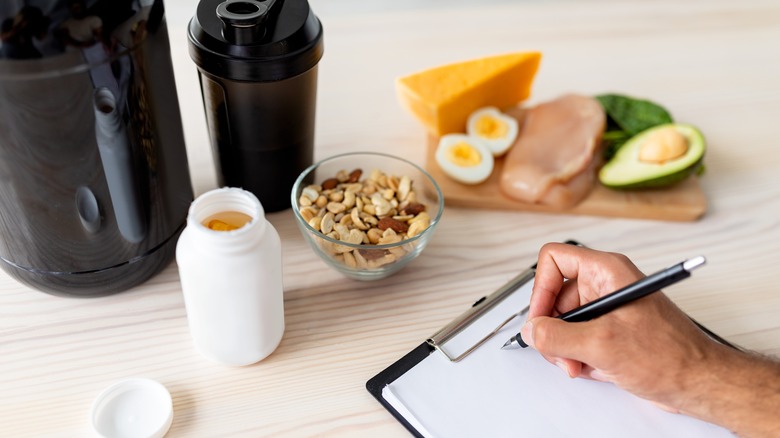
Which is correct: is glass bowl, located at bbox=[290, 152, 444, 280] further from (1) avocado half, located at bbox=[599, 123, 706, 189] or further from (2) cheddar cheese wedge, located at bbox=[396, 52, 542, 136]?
(1) avocado half, located at bbox=[599, 123, 706, 189]

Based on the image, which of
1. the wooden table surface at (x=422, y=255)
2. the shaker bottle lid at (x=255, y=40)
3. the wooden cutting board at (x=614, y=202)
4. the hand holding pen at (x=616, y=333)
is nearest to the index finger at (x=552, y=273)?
the hand holding pen at (x=616, y=333)

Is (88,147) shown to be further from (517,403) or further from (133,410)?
(517,403)

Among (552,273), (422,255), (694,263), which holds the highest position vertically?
(694,263)

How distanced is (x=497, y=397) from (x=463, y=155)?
14.7 inches

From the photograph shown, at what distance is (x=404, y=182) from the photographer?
90cm

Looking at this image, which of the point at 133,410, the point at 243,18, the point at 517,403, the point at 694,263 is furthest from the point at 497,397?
the point at 243,18

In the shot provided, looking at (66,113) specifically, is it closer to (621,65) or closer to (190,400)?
(190,400)

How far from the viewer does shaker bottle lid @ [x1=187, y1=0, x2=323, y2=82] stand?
2.52 ft

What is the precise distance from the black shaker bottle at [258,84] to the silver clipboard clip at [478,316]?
27 centimetres

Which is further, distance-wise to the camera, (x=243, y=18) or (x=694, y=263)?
(x=243, y=18)

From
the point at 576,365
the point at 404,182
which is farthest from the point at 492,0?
the point at 576,365

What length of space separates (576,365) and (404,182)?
0.99 ft

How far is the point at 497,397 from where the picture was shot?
2.40 ft

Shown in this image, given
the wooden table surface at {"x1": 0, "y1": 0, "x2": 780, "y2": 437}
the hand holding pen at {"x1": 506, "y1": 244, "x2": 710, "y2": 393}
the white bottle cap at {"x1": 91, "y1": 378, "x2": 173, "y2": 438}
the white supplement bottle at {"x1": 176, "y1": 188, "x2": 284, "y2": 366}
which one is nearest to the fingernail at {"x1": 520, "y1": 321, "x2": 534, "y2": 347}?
the hand holding pen at {"x1": 506, "y1": 244, "x2": 710, "y2": 393}
